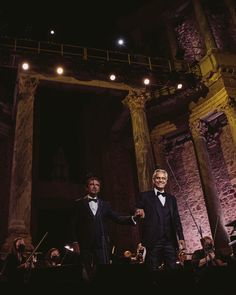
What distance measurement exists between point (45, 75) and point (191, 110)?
7.83m

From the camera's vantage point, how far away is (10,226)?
10.9 m

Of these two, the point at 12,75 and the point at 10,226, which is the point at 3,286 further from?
the point at 12,75

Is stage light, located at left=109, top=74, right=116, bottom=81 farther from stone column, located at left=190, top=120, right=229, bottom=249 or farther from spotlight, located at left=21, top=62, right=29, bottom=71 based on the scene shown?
stone column, located at left=190, top=120, right=229, bottom=249

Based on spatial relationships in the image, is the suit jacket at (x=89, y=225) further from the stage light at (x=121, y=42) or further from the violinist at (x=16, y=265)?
the stage light at (x=121, y=42)

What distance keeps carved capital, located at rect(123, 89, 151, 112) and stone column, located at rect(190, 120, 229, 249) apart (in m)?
3.38

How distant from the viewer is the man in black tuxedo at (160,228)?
17.6 feet

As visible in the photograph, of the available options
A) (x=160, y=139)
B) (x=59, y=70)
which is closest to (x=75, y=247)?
(x=59, y=70)

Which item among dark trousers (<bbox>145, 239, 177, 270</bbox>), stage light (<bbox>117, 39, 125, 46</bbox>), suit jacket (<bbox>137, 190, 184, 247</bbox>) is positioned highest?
stage light (<bbox>117, 39, 125, 46</bbox>)

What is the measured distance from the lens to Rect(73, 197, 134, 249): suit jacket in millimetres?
5703

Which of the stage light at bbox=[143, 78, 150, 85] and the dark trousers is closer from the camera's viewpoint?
the dark trousers

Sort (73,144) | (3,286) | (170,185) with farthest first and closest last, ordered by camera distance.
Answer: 1. (73,144)
2. (170,185)
3. (3,286)

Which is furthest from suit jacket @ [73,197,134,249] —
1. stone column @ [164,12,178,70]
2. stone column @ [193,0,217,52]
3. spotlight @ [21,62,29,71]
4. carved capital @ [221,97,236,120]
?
stone column @ [164,12,178,70]

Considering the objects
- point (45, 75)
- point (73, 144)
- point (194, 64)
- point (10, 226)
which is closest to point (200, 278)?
point (10, 226)

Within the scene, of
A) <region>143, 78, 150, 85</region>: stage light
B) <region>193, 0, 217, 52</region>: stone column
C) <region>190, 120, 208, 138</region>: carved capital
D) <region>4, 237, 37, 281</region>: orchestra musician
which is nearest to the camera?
<region>4, 237, 37, 281</region>: orchestra musician
